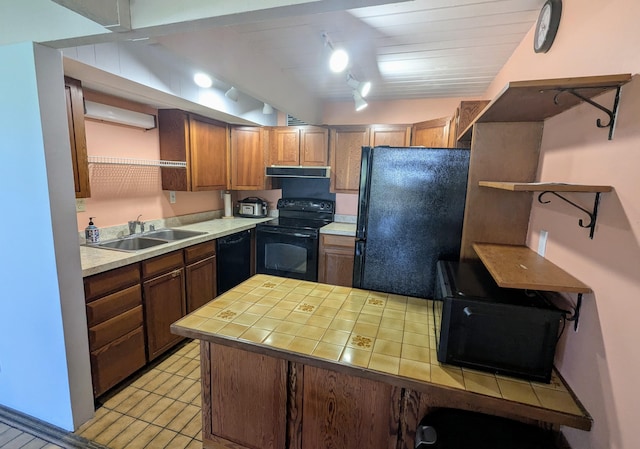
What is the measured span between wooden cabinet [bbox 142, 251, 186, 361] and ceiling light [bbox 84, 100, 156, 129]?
116 centimetres

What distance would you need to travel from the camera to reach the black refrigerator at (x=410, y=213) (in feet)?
5.53

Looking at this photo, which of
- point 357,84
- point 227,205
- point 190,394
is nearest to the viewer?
point 190,394

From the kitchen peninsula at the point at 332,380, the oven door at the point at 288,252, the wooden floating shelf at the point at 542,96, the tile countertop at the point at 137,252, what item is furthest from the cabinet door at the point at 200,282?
the wooden floating shelf at the point at 542,96

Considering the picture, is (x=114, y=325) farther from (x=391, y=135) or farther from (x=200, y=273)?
(x=391, y=135)

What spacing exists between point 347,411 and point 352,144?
9.05 feet

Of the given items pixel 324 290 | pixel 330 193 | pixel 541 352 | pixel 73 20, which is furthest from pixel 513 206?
pixel 330 193

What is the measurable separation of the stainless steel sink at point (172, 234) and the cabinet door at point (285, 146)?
1.28 metres

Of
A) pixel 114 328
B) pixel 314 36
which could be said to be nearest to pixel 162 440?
pixel 114 328

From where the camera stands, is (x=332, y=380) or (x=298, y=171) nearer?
(x=332, y=380)

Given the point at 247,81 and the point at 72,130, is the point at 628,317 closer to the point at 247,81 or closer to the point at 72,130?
the point at 247,81

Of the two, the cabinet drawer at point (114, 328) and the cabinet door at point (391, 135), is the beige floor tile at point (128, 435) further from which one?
the cabinet door at point (391, 135)

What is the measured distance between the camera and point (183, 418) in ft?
6.26

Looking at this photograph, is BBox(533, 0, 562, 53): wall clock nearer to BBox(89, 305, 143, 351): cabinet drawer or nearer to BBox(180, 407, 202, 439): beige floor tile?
BBox(180, 407, 202, 439): beige floor tile

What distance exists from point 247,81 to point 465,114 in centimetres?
151
